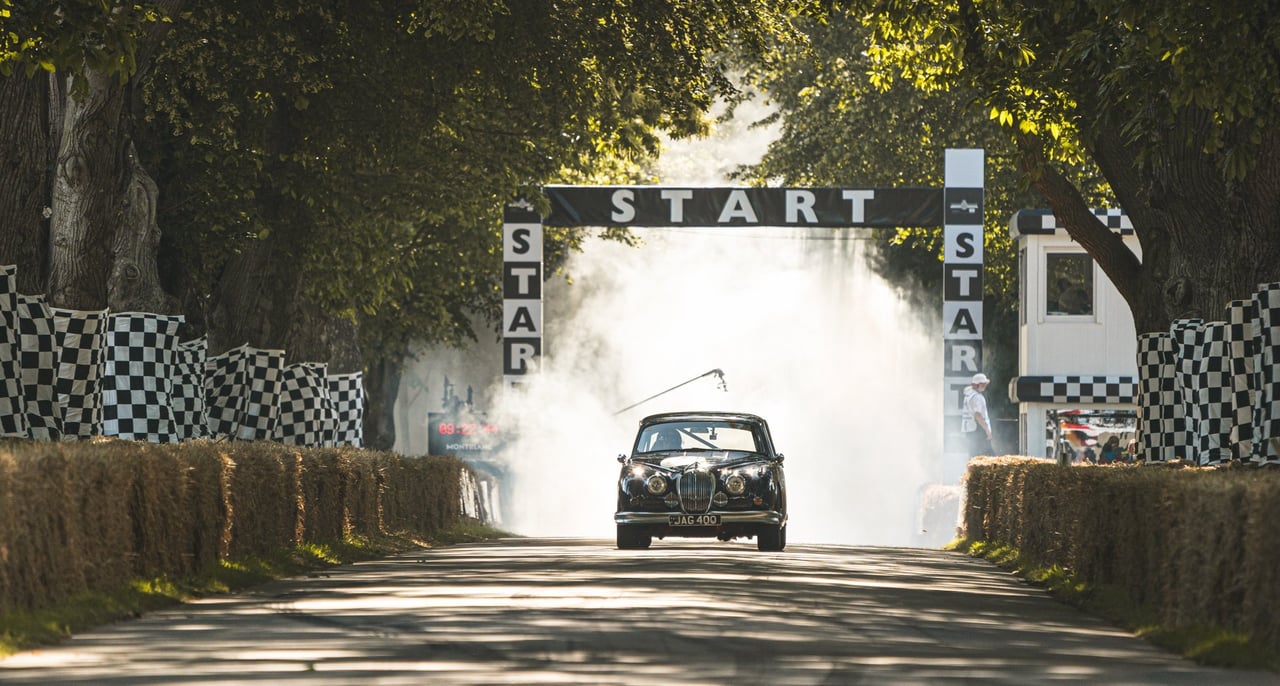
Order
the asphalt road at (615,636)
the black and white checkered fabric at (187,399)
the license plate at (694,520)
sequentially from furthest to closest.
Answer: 1. the black and white checkered fabric at (187,399)
2. the license plate at (694,520)
3. the asphalt road at (615,636)

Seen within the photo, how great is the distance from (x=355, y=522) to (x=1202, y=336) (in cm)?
928

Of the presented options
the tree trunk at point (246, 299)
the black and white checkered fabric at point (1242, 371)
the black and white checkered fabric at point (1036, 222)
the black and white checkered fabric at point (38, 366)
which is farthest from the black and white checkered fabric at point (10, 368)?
the black and white checkered fabric at point (1036, 222)

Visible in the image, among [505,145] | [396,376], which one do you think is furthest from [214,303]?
[396,376]

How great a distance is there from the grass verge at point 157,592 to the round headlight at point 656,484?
9.62 ft

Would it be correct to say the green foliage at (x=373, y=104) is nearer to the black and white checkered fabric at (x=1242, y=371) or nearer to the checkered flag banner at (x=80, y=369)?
the checkered flag banner at (x=80, y=369)

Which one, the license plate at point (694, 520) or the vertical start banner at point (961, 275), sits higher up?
the vertical start banner at point (961, 275)

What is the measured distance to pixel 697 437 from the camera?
24141 mm

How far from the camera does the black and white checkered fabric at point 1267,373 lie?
15305 mm

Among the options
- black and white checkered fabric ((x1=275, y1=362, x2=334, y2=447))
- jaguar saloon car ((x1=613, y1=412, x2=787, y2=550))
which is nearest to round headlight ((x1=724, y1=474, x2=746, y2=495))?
jaguar saloon car ((x1=613, y1=412, x2=787, y2=550))

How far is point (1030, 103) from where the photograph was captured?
21266mm

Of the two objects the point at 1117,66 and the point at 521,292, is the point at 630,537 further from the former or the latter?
the point at 521,292

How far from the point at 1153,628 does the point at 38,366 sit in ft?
32.4

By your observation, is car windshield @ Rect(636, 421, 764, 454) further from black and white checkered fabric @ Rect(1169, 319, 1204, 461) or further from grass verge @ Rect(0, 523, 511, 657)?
black and white checkered fabric @ Rect(1169, 319, 1204, 461)

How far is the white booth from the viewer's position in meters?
39.9
